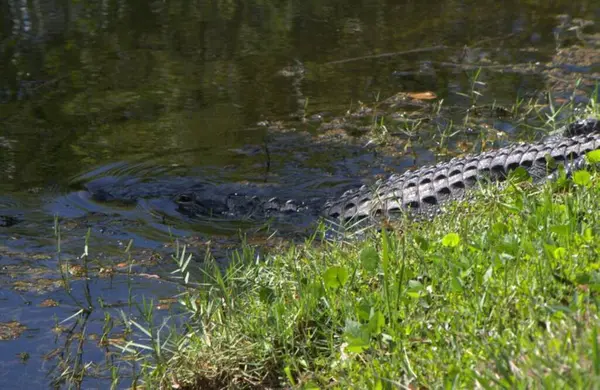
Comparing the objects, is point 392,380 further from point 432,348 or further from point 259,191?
point 259,191

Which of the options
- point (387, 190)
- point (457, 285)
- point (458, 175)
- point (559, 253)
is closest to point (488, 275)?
point (457, 285)

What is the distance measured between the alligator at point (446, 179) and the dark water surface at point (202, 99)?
37cm

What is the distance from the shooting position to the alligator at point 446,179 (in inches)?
192

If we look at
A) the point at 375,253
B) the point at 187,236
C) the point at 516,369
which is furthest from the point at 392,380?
the point at 187,236

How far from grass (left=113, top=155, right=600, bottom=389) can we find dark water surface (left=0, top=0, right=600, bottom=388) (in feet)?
1.98

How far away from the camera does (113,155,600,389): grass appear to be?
246 cm

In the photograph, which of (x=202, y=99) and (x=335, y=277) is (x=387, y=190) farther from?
(x=202, y=99)

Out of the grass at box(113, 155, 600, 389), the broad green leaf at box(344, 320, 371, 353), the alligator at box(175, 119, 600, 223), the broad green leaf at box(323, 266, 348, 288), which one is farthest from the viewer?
the alligator at box(175, 119, 600, 223)

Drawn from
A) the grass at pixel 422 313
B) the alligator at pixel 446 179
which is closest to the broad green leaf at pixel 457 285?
the grass at pixel 422 313

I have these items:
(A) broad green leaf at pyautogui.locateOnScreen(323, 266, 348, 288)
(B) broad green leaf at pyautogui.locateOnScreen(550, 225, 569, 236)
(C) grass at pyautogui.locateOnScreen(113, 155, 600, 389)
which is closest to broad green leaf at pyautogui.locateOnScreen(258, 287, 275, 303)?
(C) grass at pyautogui.locateOnScreen(113, 155, 600, 389)

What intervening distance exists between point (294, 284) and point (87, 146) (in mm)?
3513

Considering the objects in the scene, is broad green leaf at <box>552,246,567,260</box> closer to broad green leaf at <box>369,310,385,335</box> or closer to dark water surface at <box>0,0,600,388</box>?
broad green leaf at <box>369,310,385,335</box>

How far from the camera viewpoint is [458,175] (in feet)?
16.3

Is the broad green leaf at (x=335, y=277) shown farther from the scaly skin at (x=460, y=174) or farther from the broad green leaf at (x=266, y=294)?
the scaly skin at (x=460, y=174)
